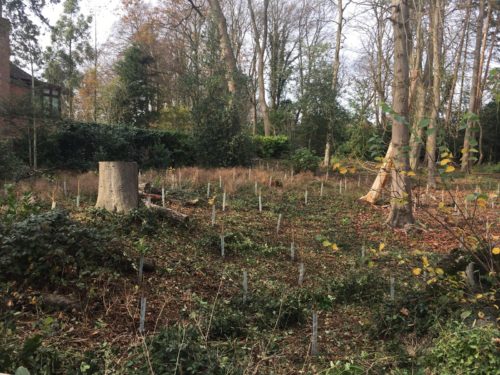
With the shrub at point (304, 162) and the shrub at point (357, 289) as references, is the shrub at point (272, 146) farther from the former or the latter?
the shrub at point (357, 289)

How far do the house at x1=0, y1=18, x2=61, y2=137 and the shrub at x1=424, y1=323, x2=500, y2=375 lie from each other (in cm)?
1310

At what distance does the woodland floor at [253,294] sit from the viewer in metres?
3.46

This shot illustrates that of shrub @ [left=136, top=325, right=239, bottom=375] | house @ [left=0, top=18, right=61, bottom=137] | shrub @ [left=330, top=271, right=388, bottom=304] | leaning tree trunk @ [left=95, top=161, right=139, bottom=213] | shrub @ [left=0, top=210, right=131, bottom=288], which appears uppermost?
house @ [left=0, top=18, right=61, bottom=137]

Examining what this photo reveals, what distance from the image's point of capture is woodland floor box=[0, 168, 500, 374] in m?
3.46

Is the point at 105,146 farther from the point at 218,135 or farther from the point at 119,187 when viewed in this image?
the point at 119,187

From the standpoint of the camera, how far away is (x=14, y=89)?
21.8 meters

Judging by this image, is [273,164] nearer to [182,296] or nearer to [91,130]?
[91,130]

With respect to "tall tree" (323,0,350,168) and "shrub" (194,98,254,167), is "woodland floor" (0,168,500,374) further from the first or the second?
"tall tree" (323,0,350,168)

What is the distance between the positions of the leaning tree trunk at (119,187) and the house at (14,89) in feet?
25.2

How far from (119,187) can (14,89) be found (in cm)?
1905

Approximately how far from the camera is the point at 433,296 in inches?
162

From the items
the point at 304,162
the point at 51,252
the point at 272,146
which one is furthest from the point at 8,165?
the point at 272,146

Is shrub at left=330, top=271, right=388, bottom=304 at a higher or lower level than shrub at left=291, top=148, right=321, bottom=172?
lower

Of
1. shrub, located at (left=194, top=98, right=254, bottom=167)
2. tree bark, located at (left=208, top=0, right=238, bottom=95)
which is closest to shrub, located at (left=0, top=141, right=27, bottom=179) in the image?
shrub, located at (left=194, top=98, right=254, bottom=167)
